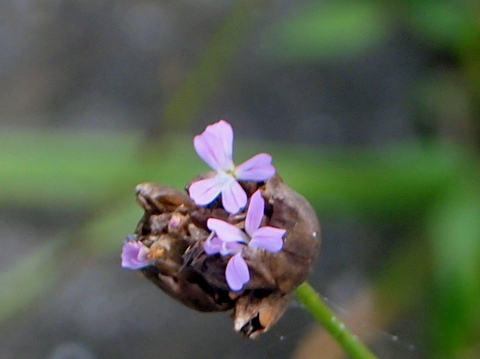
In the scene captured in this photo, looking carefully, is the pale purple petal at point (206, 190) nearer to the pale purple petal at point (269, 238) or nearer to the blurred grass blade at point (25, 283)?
the pale purple petal at point (269, 238)

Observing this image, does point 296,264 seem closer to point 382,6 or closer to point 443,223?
point 443,223

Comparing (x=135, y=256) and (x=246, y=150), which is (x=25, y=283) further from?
(x=135, y=256)

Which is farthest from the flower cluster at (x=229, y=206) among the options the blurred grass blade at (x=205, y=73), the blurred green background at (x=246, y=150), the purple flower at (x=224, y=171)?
the blurred grass blade at (x=205, y=73)

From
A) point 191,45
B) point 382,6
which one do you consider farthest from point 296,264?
point 191,45

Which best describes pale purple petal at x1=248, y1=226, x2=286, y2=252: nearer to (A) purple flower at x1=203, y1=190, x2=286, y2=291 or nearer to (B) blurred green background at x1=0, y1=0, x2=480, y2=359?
(A) purple flower at x1=203, y1=190, x2=286, y2=291

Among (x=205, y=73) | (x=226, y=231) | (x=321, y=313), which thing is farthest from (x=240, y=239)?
(x=205, y=73)

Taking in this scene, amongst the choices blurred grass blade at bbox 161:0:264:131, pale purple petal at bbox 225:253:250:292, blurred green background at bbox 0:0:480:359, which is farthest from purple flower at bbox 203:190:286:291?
blurred grass blade at bbox 161:0:264:131
